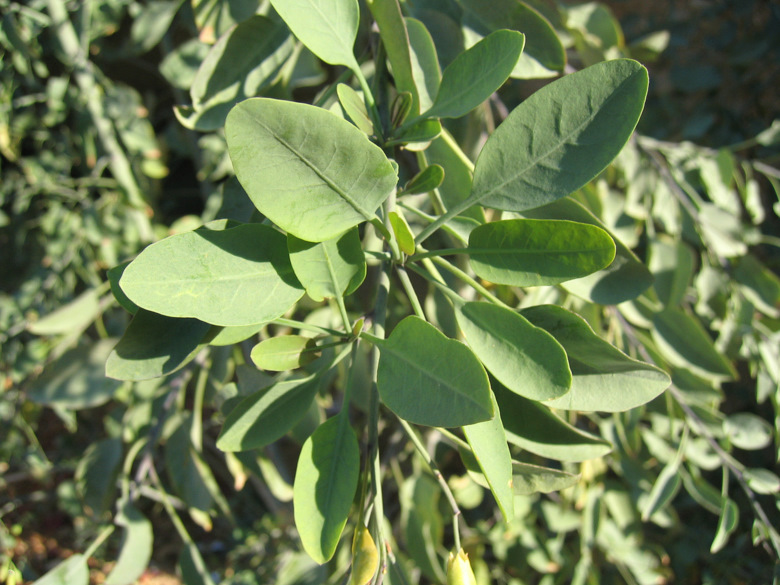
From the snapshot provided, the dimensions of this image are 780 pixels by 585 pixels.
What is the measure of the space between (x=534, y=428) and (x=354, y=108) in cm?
31

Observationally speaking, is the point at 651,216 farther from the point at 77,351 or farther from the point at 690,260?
the point at 77,351

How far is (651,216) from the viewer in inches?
34.4

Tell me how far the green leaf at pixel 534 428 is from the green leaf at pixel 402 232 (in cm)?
15

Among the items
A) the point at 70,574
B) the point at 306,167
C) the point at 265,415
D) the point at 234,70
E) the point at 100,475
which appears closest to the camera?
the point at 306,167

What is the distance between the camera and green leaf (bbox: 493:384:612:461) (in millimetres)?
475

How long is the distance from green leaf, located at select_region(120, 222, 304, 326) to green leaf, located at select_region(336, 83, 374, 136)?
111mm

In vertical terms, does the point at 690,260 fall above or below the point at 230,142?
below

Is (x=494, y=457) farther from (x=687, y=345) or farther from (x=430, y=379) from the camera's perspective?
(x=687, y=345)

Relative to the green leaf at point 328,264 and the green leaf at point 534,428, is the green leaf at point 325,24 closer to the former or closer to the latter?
the green leaf at point 328,264

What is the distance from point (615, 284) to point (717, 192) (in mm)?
530

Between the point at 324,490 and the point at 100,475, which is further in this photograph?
the point at 100,475

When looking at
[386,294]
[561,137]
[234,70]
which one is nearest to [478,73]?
[561,137]

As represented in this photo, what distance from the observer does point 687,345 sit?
0.76 meters

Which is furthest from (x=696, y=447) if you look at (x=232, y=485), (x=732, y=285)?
(x=232, y=485)
